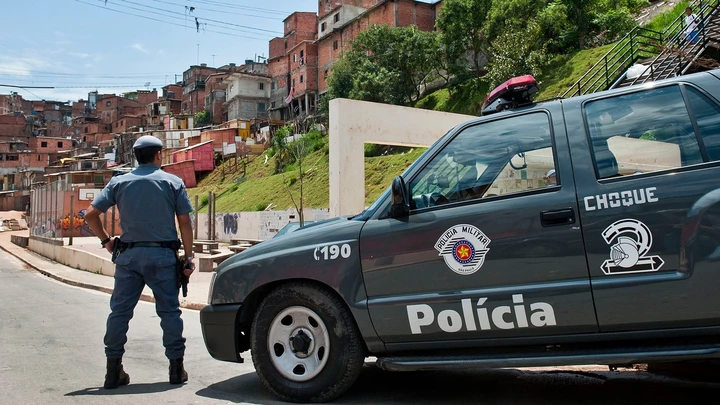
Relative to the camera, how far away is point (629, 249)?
11.1 feet

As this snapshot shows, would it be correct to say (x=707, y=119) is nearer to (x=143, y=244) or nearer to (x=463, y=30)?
(x=143, y=244)

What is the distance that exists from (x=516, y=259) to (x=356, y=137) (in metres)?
12.4

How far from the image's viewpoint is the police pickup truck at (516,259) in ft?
10.9

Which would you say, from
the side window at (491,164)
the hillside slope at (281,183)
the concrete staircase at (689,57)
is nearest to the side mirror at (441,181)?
the side window at (491,164)

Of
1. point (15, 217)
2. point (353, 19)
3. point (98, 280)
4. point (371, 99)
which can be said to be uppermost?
point (353, 19)

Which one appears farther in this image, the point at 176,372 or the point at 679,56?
the point at 679,56

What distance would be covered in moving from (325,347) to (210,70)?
304ft

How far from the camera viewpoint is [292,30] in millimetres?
70688

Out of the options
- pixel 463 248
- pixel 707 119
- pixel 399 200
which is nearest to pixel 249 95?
pixel 399 200

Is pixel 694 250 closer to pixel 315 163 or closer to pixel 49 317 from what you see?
pixel 49 317

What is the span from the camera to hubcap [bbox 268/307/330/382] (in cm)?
414

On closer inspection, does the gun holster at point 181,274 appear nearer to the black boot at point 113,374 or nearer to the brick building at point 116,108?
the black boot at point 113,374

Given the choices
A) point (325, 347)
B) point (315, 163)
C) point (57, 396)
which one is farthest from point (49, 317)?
point (315, 163)

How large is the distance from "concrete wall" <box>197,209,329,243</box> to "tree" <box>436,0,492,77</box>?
1580 cm
